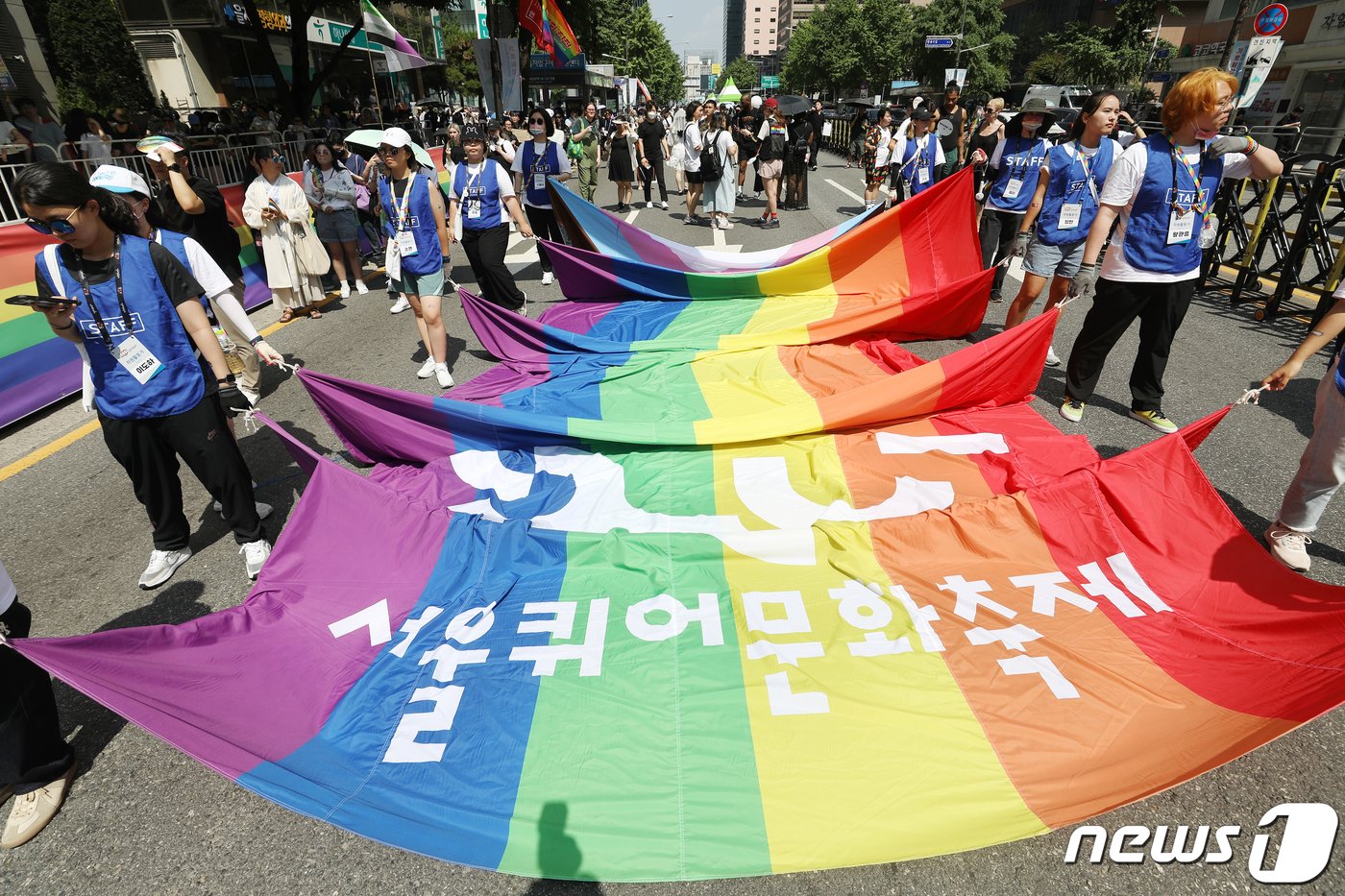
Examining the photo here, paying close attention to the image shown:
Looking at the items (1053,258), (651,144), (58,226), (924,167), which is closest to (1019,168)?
(1053,258)

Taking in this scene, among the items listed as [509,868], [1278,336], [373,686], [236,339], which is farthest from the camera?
[1278,336]

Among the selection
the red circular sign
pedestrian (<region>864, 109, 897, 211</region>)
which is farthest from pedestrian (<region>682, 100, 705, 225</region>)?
the red circular sign

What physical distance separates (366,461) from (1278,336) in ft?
28.8

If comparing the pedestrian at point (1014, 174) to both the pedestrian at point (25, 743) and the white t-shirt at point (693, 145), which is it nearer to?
the white t-shirt at point (693, 145)

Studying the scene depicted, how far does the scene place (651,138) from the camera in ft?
49.5

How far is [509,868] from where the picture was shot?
2.12 meters

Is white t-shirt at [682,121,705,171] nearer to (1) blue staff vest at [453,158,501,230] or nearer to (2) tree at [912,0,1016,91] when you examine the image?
(1) blue staff vest at [453,158,501,230]

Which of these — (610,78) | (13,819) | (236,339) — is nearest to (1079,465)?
(13,819)

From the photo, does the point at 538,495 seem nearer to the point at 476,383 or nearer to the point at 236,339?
the point at 476,383

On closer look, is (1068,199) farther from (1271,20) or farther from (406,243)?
(1271,20)

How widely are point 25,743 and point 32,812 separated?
266 mm

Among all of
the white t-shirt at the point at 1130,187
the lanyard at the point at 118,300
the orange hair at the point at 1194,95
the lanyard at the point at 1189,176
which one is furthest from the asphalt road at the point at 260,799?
the orange hair at the point at 1194,95

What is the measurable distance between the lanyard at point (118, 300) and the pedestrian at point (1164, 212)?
5624mm

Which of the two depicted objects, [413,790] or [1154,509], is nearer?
[413,790]
